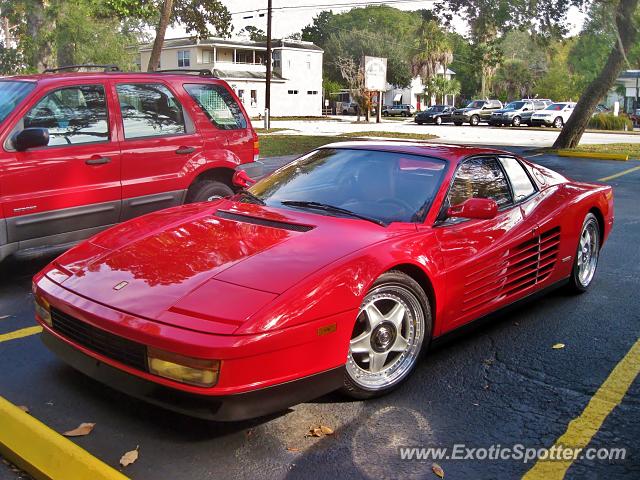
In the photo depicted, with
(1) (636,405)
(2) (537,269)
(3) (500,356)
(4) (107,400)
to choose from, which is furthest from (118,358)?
(2) (537,269)

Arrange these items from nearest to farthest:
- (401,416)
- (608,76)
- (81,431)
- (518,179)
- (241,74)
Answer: (81,431) < (401,416) < (518,179) < (608,76) < (241,74)

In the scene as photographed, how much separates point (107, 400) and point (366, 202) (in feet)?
6.23

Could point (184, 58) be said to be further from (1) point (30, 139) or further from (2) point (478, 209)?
(2) point (478, 209)

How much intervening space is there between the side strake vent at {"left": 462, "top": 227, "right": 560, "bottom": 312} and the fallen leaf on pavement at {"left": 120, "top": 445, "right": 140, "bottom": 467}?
6.79 feet

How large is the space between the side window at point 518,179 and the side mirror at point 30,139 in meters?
3.71

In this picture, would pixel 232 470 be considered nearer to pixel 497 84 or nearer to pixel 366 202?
pixel 366 202

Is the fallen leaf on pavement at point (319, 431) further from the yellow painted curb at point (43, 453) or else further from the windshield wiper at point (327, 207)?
Result: the windshield wiper at point (327, 207)

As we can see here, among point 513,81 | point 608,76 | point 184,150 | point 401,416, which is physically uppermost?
point 513,81

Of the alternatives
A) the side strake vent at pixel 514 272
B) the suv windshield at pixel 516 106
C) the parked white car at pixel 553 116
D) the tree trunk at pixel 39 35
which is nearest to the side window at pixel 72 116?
the side strake vent at pixel 514 272

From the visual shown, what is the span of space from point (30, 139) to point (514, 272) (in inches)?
156

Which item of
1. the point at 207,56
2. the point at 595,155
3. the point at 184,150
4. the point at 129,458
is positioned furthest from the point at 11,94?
the point at 207,56

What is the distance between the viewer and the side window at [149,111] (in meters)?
6.19

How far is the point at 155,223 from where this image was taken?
400cm

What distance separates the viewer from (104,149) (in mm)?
5914
